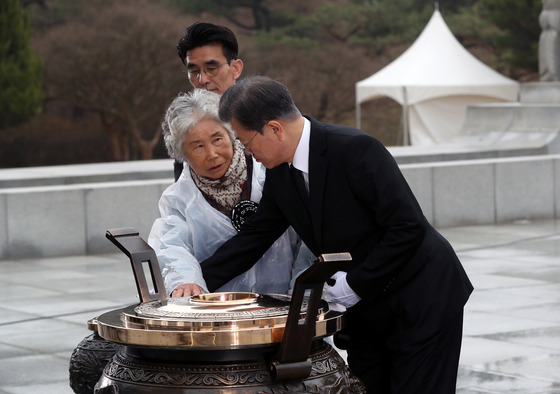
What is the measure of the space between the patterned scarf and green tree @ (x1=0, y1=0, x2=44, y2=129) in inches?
831

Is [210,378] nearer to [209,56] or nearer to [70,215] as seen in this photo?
[209,56]

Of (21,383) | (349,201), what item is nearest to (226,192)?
(349,201)

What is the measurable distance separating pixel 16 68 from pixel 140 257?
21576 mm

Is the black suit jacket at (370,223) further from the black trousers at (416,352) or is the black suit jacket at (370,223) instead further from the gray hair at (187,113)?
the gray hair at (187,113)

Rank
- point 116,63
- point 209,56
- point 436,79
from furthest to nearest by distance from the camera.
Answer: point 116,63 < point 436,79 < point 209,56

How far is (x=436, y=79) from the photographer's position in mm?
22391

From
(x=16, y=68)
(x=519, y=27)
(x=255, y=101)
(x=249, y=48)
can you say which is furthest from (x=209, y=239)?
(x=249, y=48)

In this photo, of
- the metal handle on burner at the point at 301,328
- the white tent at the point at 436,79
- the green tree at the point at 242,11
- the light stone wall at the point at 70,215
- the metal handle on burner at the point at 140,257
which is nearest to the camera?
the metal handle on burner at the point at 301,328

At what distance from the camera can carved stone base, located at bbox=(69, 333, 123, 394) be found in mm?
3576

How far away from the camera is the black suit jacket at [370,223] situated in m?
3.00

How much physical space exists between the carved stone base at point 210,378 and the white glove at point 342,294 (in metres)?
0.31

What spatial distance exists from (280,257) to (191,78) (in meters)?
0.97

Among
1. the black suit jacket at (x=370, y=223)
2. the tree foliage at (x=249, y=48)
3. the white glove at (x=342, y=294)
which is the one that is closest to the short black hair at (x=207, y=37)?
the black suit jacket at (x=370, y=223)

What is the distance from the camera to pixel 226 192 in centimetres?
351
